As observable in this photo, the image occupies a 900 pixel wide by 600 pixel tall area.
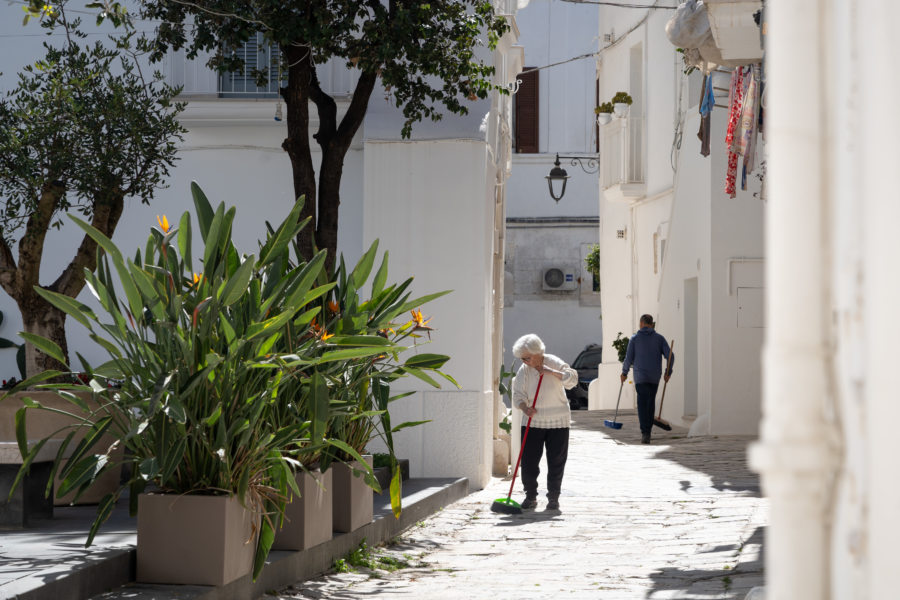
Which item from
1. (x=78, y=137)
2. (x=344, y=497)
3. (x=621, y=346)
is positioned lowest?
(x=344, y=497)

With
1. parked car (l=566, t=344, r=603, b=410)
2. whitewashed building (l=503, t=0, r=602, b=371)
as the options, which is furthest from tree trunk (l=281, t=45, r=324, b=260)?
whitewashed building (l=503, t=0, r=602, b=371)

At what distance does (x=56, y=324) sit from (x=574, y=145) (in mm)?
23159

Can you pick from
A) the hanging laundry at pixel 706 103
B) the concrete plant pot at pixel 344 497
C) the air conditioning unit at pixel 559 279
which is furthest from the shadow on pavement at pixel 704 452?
the air conditioning unit at pixel 559 279

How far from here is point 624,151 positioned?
22.3m

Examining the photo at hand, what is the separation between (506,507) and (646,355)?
21.3ft

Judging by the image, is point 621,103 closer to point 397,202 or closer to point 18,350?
point 397,202

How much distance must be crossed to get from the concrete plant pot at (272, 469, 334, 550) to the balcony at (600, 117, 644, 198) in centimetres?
Answer: 1572

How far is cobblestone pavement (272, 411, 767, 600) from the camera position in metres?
Answer: 6.86

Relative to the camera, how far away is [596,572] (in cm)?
750

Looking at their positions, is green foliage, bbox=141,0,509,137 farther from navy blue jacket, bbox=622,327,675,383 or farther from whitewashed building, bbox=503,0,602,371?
whitewashed building, bbox=503,0,602,371

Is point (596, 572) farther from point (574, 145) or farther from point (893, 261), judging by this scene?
point (574, 145)

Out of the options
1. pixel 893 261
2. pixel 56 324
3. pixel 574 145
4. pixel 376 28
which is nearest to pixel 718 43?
pixel 376 28

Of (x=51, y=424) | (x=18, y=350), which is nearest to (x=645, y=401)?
(x=18, y=350)

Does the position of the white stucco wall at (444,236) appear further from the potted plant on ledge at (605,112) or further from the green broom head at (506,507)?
the potted plant on ledge at (605,112)
